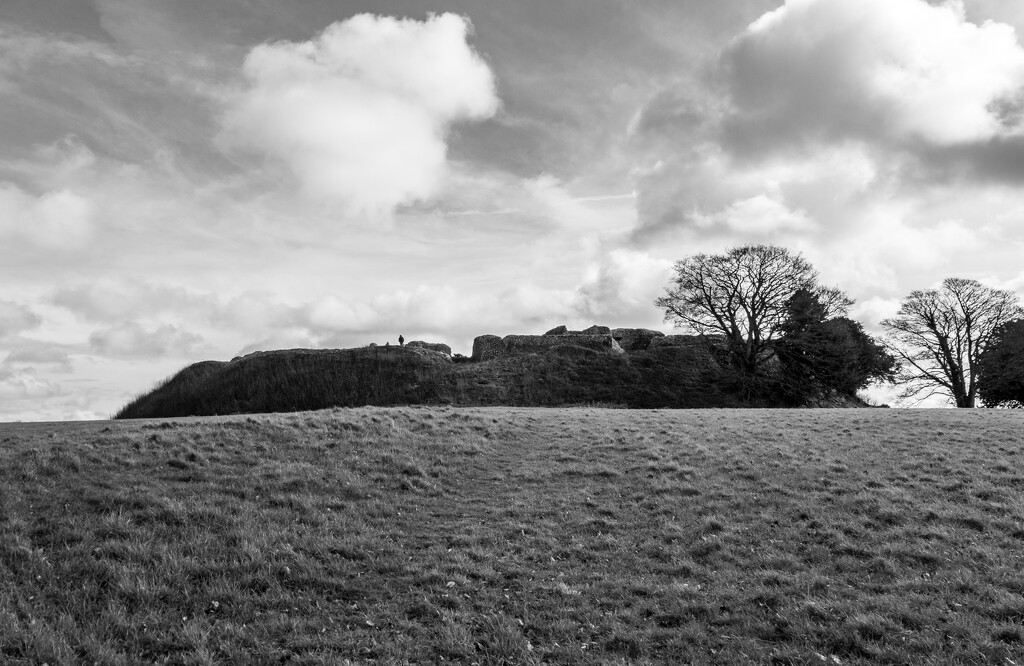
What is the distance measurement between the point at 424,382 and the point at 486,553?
34.7 m

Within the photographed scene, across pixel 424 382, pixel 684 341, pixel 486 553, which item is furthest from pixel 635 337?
pixel 486 553

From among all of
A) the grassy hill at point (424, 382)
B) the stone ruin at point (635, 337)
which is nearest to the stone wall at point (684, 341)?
the stone ruin at point (635, 337)

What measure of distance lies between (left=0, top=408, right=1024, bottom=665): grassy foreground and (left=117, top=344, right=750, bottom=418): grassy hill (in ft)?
82.7

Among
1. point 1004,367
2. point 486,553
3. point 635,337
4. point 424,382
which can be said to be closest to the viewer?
point 486,553

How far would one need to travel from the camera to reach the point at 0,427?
62.6ft

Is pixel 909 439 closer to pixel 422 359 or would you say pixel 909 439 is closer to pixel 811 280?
pixel 811 280

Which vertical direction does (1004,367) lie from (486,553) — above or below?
above

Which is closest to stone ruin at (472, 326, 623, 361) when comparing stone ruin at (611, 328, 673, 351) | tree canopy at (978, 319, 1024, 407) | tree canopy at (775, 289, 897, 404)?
stone ruin at (611, 328, 673, 351)

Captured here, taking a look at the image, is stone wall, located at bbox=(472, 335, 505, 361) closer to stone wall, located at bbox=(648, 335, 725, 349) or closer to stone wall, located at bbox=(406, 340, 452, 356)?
stone wall, located at bbox=(406, 340, 452, 356)

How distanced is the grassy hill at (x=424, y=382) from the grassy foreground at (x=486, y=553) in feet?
82.7

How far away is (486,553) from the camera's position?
9.92 metres

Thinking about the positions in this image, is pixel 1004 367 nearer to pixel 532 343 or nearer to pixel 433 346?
pixel 532 343

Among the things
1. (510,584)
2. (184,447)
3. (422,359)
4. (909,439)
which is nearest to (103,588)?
(510,584)

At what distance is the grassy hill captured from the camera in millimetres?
41062
